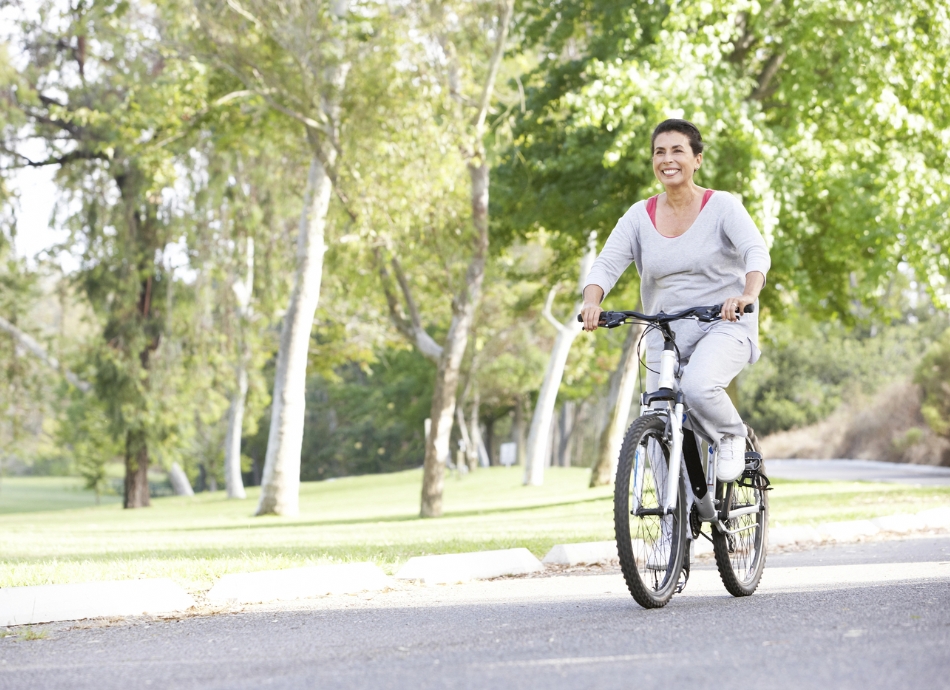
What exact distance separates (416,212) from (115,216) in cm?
1528

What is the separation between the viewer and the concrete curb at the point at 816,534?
8.51 metres

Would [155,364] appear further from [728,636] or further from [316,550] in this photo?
[728,636]

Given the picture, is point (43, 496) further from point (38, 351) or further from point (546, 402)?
point (546, 402)

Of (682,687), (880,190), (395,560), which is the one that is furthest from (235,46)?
(682,687)

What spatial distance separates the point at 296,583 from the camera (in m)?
6.96

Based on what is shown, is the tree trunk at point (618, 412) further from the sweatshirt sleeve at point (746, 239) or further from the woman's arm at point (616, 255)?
the sweatshirt sleeve at point (746, 239)

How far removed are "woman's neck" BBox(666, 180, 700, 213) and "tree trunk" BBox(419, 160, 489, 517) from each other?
1202cm

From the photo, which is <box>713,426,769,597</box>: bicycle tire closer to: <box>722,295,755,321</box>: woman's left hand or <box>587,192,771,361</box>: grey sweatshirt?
<box>587,192,771,361</box>: grey sweatshirt

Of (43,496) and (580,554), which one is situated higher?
(580,554)

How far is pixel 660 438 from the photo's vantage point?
5711mm

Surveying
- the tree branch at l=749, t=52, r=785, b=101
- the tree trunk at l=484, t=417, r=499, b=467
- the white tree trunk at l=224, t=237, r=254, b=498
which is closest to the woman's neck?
the tree branch at l=749, t=52, r=785, b=101

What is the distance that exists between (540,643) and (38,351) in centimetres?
3017

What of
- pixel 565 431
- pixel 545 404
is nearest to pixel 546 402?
pixel 545 404

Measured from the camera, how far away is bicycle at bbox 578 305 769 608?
17.7 ft
